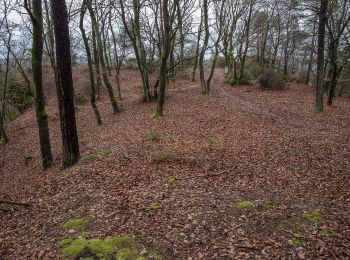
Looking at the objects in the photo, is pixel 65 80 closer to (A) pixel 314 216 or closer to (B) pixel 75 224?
(B) pixel 75 224

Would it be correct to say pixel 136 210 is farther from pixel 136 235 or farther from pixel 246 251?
pixel 246 251

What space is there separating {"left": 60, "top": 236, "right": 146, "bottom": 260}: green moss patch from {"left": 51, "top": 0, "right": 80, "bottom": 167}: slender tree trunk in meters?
4.60

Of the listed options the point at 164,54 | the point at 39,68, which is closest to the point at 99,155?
the point at 39,68

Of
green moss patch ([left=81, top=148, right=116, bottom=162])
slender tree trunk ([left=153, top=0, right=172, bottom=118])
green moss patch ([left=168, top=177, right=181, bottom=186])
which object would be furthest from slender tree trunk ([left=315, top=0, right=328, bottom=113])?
green moss patch ([left=168, top=177, right=181, bottom=186])

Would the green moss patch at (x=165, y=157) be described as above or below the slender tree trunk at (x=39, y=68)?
below

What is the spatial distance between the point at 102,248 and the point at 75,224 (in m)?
1.13

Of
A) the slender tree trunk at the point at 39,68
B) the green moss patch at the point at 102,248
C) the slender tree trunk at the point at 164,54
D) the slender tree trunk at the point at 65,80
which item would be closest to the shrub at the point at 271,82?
the slender tree trunk at the point at 164,54

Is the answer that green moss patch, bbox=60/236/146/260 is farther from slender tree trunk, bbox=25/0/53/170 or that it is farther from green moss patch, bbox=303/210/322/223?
slender tree trunk, bbox=25/0/53/170

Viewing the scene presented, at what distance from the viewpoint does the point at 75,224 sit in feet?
17.6

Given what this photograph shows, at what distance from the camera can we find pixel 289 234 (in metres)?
4.83

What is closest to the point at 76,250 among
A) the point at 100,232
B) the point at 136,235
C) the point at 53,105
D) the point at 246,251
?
the point at 100,232

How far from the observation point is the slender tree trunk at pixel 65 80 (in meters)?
7.79

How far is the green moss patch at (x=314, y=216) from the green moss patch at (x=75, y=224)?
413cm

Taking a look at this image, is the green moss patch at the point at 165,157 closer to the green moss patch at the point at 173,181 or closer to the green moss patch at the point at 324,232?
the green moss patch at the point at 173,181
